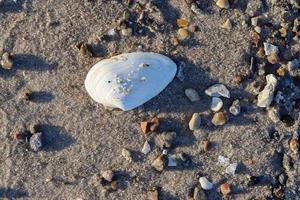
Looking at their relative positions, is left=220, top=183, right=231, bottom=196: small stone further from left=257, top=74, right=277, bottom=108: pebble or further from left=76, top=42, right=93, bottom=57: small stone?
left=76, top=42, right=93, bottom=57: small stone

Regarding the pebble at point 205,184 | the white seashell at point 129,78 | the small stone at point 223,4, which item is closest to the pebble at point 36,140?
the white seashell at point 129,78

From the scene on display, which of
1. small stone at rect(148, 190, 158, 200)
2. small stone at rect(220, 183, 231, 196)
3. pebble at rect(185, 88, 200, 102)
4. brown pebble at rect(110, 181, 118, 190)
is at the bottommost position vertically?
small stone at rect(148, 190, 158, 200)

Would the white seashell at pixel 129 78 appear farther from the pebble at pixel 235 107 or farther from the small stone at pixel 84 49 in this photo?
the pebble at pixel 235 107

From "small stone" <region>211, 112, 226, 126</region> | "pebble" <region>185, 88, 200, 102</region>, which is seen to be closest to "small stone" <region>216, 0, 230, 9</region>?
"pebble" <region>185, 88, 200, 102</region>

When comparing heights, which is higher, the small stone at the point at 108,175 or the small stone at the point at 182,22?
the small stone at the point at 182,22

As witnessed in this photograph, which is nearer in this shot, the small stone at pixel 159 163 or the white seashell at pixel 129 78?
the white seashell at pixel 129 78

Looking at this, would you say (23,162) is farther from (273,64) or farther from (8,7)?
(273,64)

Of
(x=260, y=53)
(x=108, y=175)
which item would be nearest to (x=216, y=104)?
(x=260, y=53)
